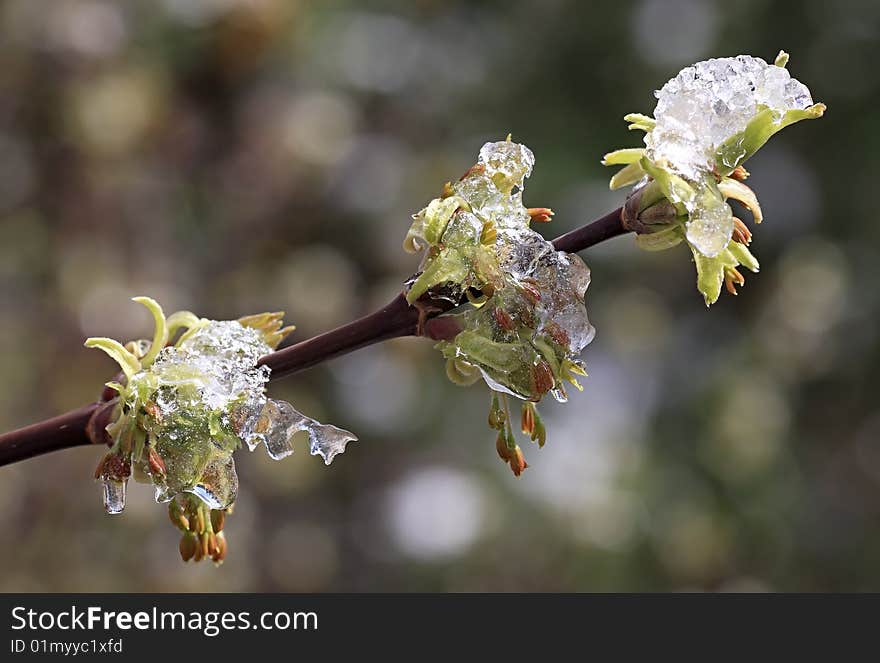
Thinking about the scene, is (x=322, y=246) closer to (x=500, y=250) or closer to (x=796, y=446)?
(x=796, y=446)

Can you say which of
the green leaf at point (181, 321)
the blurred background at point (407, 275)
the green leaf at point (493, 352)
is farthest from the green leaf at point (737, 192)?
the blurred background at point (407, 275)

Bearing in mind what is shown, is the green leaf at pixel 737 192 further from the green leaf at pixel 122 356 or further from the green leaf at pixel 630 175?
the green leaf at pixel 122 356

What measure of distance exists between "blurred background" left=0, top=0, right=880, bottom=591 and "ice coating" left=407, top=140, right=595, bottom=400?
172cm

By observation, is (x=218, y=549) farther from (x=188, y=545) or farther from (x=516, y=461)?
(x=516, y=461)

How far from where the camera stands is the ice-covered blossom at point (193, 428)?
0.53 metres

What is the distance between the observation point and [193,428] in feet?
1.73

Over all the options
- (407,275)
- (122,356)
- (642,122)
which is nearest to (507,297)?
(642,122)

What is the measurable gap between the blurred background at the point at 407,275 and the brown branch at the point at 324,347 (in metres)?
1.61

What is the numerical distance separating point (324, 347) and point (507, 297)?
0.32ft

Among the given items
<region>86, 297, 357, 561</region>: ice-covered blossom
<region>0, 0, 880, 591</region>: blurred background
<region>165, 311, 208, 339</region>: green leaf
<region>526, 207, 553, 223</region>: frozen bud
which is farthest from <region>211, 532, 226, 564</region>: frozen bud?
<region>0, 0, 880, 591</region>: blurred background

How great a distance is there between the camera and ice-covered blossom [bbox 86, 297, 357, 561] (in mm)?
526

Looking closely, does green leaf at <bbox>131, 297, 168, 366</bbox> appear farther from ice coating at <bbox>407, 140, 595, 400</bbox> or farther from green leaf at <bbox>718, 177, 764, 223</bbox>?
green leaf at <bbox>718, 177, 764, 223</bbox>

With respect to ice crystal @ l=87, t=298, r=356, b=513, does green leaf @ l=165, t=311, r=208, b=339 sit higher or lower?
higher
